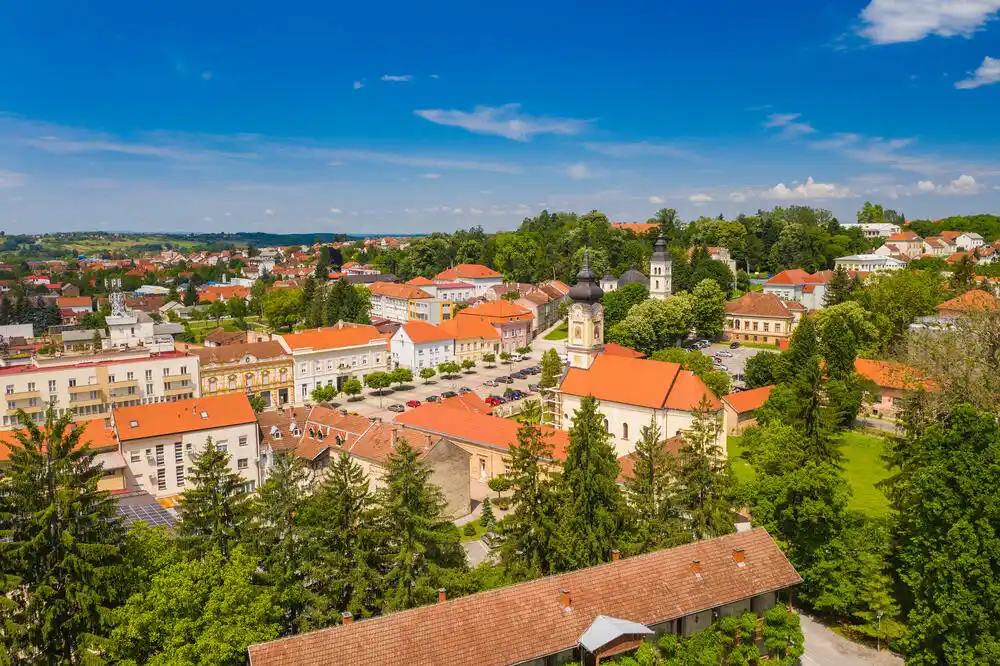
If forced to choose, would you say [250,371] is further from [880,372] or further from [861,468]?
[880,372]

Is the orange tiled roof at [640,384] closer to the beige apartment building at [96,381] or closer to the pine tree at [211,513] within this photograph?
the pine tree at [211,513]

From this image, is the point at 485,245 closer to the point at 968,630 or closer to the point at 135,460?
the point at 135,460

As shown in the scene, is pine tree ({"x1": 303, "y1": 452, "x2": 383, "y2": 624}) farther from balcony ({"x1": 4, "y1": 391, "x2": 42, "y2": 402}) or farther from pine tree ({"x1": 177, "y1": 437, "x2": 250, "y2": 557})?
balcony ({"x1": 4, "y1": 391, "x2": 42, "y2": 402})

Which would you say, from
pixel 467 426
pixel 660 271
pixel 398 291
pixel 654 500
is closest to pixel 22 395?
pixel 467 426

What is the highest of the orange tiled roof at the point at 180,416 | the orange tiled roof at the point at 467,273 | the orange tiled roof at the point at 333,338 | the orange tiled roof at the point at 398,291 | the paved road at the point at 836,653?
the orange tiled roof at the point at 467,273

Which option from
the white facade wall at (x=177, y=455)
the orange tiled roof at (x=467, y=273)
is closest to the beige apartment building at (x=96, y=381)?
the white facade wall at (x=177, y=455)
